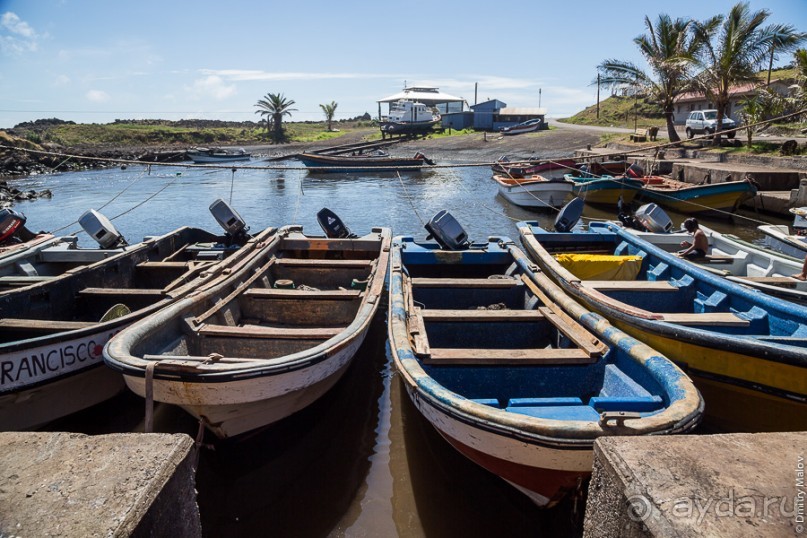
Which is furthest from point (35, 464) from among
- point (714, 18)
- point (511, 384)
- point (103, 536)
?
point (714, 18)

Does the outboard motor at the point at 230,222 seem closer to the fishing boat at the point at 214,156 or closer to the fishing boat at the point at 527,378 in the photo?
the fishing boat at the point at 527,378

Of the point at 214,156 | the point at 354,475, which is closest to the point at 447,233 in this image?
the point at 354,475

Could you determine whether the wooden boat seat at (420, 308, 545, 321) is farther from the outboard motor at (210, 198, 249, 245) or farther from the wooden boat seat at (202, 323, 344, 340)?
the outboard motor at (210, 198, 249, 245)

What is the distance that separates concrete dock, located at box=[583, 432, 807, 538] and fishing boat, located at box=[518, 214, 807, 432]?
2.37 meters

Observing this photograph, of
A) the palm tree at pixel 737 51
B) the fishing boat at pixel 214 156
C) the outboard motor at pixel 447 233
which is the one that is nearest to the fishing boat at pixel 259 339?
the outboard motor at pixel 447 233

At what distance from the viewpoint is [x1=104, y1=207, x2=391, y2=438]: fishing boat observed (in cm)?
411

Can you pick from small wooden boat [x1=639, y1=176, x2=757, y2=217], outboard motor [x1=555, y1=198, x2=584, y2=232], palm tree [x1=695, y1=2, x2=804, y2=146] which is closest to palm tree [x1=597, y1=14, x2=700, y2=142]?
palm tree [x1=695, y1=2, x2=804, y2=146]

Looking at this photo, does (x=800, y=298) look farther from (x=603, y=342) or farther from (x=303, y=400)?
(x=303, y=400)

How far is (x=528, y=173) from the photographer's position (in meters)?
22.4

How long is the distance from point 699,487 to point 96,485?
265 centimetres

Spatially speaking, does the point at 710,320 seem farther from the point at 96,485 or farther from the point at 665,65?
the point at 665,65

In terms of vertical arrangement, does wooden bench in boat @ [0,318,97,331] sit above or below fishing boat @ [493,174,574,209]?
below

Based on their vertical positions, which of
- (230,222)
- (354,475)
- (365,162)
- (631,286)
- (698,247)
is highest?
(365,162)

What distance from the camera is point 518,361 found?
4613mm
